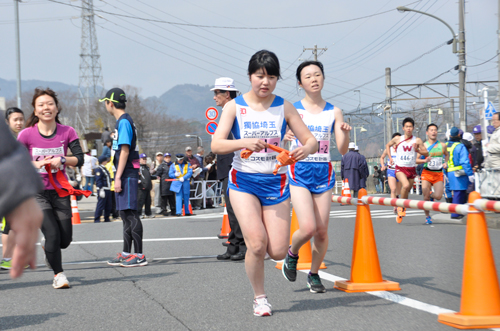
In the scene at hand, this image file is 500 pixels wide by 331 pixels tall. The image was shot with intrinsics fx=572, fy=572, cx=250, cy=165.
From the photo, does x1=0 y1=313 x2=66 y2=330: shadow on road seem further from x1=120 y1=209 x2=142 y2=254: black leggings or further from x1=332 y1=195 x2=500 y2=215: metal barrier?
x1=332 y1=195 x2=500 y2=215: metal barrier

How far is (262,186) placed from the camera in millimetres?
4617

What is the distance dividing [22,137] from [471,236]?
176 inches

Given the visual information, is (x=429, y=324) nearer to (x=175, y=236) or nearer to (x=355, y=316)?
(x=355, y=316)

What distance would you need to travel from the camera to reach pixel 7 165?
1.32 m

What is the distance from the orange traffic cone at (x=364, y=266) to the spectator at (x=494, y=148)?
6.80m

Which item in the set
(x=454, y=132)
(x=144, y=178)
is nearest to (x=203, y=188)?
(x=144, y=178)

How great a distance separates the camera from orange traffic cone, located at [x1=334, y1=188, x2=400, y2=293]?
565 centimetres

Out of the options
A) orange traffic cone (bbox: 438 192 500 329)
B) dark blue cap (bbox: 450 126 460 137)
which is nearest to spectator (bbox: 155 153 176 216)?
dark blue cap (bbox: 450 126 460 137)

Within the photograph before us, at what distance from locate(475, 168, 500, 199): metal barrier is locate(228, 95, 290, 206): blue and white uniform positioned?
8.58m

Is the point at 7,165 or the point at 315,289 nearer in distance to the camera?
the point at 7,165

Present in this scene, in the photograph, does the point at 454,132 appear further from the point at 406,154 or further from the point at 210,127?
the point at 210,127

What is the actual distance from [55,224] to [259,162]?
2.59m

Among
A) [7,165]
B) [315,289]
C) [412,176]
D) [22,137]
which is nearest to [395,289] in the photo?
[315,289]

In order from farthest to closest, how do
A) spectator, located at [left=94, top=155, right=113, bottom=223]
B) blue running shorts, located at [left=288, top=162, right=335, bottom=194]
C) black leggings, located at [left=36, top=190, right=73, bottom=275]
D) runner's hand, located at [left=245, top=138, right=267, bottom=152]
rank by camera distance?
spectator, located at [left=94, top=155, right=113, bottom=223]
black leggings, located at [left=36, top=190, right=73, bottom=275]
blue running shorts, located at [left=288, top=162, right=335, bottom=194]
runner's hand, located at [left=245, top=138, right=267, bottom=152]
